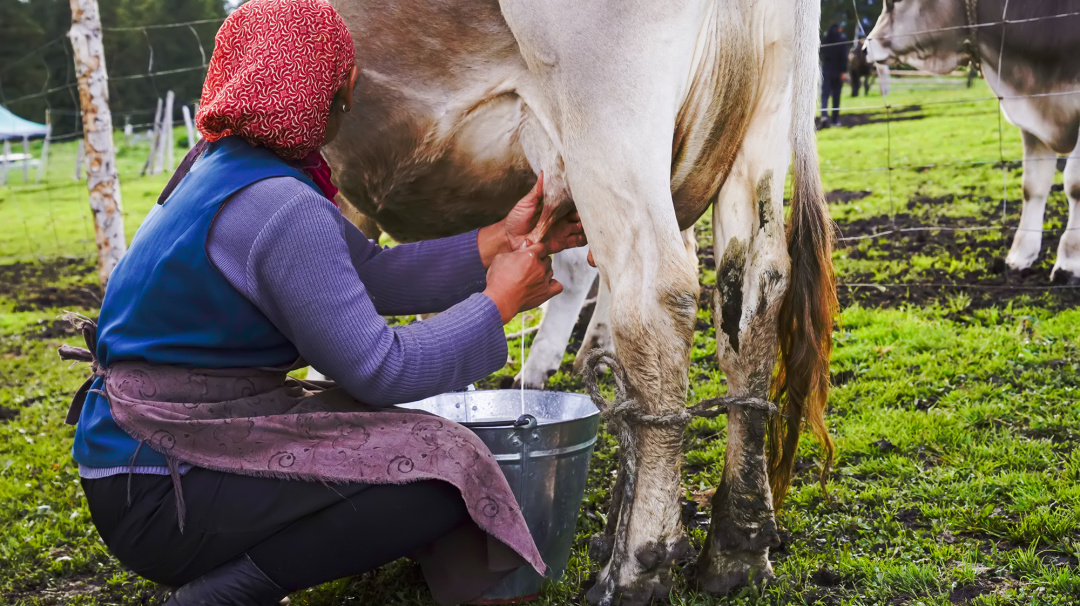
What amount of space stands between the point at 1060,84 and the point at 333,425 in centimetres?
541

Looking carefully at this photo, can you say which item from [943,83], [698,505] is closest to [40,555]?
[698,505]

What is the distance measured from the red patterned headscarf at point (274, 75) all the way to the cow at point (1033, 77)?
4.73 m

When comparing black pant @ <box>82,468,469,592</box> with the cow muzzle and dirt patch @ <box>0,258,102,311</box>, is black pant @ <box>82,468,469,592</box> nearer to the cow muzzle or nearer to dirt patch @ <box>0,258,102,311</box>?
dirt patch @ <box>0,258,102,311</box>

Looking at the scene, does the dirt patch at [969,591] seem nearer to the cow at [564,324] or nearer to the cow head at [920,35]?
the cow at [564,324]

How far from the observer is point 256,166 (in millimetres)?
2010

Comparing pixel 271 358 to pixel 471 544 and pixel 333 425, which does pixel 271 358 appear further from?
pixel 471 544

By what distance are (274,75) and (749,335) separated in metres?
1.38

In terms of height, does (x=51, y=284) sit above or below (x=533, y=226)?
below

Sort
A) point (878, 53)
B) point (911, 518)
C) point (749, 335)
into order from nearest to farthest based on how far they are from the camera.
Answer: point (749, 335)
point (911, 518)
point (878, 53)

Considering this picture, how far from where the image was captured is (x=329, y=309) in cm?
192

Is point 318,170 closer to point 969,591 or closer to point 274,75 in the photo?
point 274,75

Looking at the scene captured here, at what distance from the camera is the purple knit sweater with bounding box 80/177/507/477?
1908 millimetres

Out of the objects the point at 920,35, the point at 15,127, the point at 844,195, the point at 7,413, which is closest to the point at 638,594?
the point at 7,413

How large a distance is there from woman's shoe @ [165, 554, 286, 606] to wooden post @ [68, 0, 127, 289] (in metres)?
4.96
